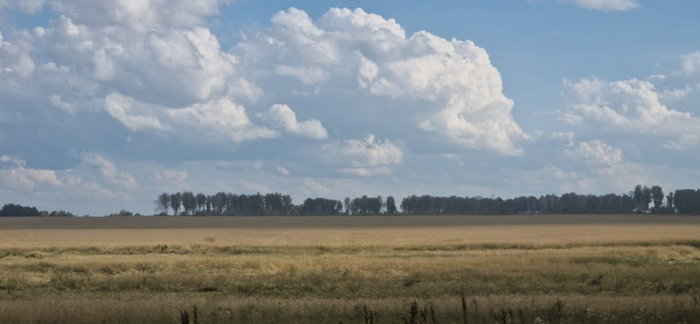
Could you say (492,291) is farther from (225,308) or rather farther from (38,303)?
(38,303)

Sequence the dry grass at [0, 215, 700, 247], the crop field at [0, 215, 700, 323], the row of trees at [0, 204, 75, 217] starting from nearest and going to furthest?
the crop field at [0, 215, 700, 323] < the dry grass at [0, 215, 700, 247] < the row of trees at [0, 204, 75, 217]

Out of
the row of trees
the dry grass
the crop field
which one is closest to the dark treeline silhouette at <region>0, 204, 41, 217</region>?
the row of trees

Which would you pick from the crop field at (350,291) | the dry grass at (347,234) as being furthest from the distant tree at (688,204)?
the crop field at (350,291)

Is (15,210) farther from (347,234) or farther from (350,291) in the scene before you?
(350,291)

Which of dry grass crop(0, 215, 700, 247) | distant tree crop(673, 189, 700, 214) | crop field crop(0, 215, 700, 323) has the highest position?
distant tree crop(673, 189, 700, 214)

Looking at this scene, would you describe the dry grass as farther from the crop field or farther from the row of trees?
the row of trees

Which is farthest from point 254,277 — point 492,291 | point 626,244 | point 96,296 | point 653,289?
point 626,244

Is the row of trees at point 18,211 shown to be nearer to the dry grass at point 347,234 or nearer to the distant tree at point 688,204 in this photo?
the dry grass at point 347,234

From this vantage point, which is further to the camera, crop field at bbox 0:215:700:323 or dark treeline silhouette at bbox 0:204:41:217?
dark treeline silhouette at bbox 0:204:41:217

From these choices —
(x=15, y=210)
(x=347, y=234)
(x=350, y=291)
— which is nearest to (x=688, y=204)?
(x=347, y=234)

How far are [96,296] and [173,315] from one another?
854 cm

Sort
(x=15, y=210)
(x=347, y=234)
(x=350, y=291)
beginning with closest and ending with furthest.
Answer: (x=350, y=291)
(x=347, y=234)
(x=15, y=210)

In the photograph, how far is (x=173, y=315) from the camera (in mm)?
16453

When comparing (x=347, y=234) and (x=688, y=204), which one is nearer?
(x=347, y=234)
